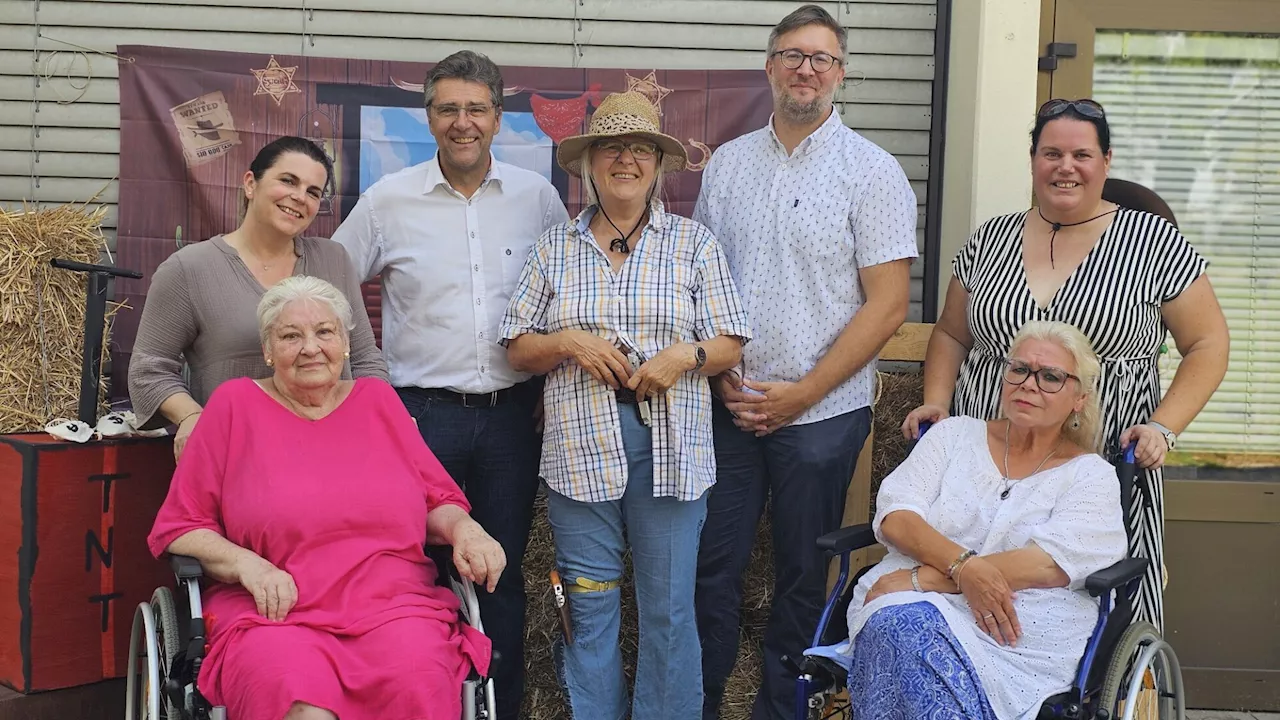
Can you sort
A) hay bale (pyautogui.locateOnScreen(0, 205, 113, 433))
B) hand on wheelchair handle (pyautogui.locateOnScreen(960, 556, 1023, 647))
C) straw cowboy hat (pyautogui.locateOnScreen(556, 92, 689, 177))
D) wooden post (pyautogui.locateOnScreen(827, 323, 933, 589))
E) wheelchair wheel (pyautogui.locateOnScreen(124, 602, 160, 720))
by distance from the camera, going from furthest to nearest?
1. hay bale (pyautogui.locateOnScreen(0, 205, 113, 433))
2. wooden post (pyautogui.locateOnScreen(827, 323, 933, 589))
3. straw cowboy hat (pyautogui.locateOnScreen(556, 92, 689, 177))
4. hand on wheelchair handle (pyautogui.locateOnScreen(960, 556, 1023, 647))
5. wheelchair wheel (pyautogui.locateOnScreen(124, 602, 160, 720))

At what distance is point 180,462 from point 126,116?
1918 mm

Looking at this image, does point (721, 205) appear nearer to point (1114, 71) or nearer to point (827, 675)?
point (827, 675)

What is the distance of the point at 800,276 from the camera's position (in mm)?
3062

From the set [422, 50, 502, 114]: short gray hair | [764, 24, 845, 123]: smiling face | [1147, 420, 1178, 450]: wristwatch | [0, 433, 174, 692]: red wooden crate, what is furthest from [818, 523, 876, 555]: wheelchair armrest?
[0, 433, 174, 692]: red wooden crate

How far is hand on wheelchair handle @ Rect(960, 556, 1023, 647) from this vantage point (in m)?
2.56

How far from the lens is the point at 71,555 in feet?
10.2

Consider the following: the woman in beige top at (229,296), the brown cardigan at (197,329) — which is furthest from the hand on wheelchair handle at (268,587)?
the brown cardigan at (197,329)

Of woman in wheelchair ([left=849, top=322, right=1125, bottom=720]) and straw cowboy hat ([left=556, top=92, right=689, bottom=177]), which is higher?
straw cowboy hat ([left=556, top=92, right=689, bottom=177])

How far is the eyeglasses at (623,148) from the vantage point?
2.94 m

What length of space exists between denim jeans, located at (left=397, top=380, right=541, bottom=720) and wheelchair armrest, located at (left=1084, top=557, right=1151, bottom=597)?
1.47 m

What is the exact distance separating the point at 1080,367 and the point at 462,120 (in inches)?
66.2

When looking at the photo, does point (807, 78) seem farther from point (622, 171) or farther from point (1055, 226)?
point (1055, 226)

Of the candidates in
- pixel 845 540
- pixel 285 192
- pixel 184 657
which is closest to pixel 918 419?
pixel 845 540

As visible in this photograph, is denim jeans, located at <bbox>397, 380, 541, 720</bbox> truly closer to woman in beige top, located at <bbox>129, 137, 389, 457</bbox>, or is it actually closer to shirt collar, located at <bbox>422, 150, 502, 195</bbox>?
woman in beige top, located at <bbox>129, 137, 389, 457</bbox>
